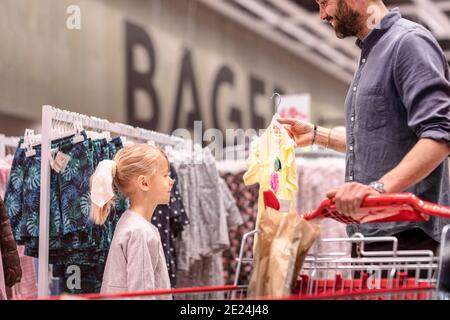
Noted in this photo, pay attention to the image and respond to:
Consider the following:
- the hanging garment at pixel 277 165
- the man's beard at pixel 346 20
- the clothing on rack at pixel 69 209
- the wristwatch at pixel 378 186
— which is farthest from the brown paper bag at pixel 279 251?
the clothing on rack at pixel 69 209

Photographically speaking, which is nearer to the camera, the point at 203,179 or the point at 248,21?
the point at 203,179

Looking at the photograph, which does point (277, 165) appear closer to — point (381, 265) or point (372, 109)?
point (372, 109)

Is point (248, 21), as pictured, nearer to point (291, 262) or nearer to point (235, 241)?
point (235, 241)

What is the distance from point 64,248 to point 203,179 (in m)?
1.46

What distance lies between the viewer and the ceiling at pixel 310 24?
812 cm

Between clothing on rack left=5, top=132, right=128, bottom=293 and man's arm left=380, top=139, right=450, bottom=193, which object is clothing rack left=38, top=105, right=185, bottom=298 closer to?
clothing on rack left=5, top=132, right=128, bottom=293

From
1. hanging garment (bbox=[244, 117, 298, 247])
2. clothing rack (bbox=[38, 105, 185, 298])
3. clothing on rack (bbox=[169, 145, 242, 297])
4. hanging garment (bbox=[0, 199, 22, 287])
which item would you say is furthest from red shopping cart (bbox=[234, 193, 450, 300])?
clothing on rack (bbox=[169, 145, 242, 297])

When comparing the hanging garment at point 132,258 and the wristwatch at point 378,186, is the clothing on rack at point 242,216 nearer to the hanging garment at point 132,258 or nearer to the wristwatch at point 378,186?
the hanging garment at point 132,258

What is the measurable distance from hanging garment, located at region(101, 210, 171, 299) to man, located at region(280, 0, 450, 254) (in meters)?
0.69

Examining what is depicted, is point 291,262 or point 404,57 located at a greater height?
point 404,57

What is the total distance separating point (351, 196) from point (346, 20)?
29.9 inches

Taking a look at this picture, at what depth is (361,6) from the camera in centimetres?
242

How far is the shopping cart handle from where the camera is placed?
1.80m
